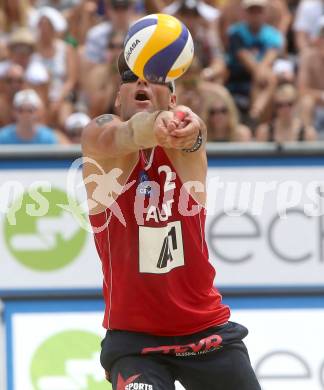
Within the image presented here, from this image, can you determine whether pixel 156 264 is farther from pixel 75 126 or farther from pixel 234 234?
pixel 75 126

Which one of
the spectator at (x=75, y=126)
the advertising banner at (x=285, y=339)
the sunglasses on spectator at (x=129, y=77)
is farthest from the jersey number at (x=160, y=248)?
the spectator at (x=75, y=126)

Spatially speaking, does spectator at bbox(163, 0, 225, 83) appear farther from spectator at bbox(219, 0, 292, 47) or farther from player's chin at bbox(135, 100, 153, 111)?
player's chin at bbox(135, 100, 153, 111)

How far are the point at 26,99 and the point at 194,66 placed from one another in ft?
4.93

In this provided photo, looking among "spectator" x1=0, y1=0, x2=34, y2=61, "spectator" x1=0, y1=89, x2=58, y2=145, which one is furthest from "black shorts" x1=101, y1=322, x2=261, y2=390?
"spectator" x1=0, y1=0, x2=34, y2=61

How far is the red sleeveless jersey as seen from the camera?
4434 mm

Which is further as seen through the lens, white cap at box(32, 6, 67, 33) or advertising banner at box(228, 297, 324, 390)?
white cap at box(32, 6, 67, 33)

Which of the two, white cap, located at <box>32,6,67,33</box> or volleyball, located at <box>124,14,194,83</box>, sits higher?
white cap, located at <box>32,6,67,33</box>

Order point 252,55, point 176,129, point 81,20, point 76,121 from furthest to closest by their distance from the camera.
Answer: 1. point 81,20
2. point 252,55
3. point 76,121
4. point 176,129

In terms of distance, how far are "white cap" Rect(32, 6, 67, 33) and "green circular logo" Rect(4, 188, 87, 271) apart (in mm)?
3935

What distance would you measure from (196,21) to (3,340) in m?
4.67

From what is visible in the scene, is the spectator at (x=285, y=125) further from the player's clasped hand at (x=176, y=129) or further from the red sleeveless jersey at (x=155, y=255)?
the player's clasped hand at (x=176, y=129)

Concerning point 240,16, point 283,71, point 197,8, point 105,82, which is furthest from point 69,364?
point 240,16

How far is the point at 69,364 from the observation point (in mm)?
6980

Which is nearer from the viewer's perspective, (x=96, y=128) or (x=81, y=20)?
(x=96, y=128)
